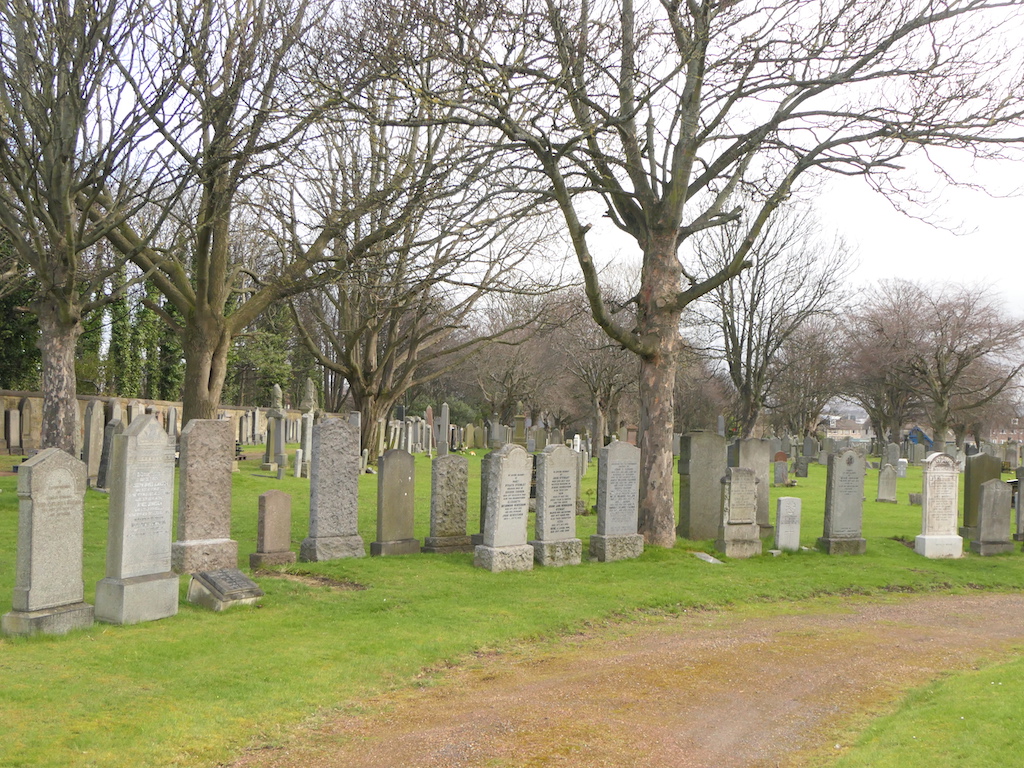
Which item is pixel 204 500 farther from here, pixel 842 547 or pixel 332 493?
pixel 842 547

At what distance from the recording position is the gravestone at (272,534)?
1062 cm

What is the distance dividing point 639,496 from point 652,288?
126 inches

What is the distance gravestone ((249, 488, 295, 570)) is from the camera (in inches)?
418

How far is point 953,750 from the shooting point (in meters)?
5.14

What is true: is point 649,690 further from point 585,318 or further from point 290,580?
point 585,318

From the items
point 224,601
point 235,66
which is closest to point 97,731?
point 224,601

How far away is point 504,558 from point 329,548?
89.2 inches

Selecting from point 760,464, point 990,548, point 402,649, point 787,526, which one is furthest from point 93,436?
point 990,548

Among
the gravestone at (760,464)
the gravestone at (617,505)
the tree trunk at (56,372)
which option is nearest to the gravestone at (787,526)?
the gravestone at (760,464)

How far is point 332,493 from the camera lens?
11.2m

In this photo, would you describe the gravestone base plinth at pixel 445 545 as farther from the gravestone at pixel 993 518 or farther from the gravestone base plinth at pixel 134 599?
the gravestone at pixel 993 518

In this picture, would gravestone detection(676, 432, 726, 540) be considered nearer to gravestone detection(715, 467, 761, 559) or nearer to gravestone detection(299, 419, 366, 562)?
gravestone detection(715, 467, 761, 559)

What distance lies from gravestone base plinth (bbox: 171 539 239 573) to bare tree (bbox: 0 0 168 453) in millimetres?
5771

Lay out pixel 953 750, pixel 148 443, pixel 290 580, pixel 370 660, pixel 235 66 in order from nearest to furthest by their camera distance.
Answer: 1. pixel 953 750
2. pixel 370 660
3. pixel 148 443
4. pixel 290 580
5. pixel 235 66
